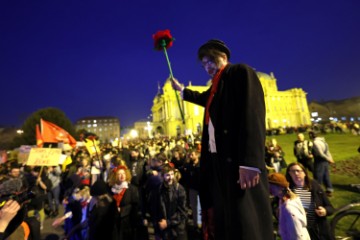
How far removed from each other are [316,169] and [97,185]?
7.26m

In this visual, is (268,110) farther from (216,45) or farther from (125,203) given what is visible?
(216,45)

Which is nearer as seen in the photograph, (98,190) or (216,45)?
(216,45)

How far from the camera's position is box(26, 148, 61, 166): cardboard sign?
8.79 meters

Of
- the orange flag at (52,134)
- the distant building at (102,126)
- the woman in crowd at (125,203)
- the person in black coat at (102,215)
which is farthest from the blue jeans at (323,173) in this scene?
the distant building at (102,126)

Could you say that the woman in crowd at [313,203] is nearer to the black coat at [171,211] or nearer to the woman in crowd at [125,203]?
the black coat at [171,211]

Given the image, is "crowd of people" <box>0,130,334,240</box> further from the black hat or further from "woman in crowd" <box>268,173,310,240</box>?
the black hat

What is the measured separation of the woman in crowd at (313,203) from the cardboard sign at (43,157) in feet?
29.5

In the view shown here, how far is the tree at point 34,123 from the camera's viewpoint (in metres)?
41.0

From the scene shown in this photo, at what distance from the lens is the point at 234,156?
175 cm

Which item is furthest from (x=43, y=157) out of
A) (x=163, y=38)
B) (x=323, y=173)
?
(x=323, y=173)

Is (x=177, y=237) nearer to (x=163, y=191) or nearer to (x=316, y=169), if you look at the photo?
(x=163, y=191)

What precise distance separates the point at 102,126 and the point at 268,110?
92245mm

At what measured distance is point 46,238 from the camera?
22.1 ft

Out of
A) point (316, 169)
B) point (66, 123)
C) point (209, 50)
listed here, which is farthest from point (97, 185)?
point (66, 123)
